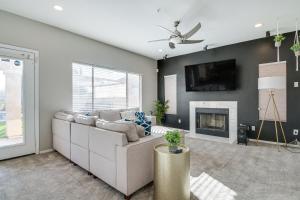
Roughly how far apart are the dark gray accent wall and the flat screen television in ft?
0.71

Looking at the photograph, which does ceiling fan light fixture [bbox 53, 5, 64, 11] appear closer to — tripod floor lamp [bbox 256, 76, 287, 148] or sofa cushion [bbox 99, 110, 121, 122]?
sofa cushion [bbox 99, 110, 121, 122]

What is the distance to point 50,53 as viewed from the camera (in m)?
3.64

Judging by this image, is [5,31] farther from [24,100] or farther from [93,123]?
[93,123]

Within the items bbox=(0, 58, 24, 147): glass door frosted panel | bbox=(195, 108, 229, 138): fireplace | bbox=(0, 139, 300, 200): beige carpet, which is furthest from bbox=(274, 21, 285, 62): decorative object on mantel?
bbox=(0, 58, 24, 147): glass door frosted panel

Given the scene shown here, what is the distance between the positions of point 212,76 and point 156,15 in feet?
9.29

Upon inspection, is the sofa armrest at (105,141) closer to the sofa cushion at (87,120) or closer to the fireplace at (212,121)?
the sofa cushion at (87,120)

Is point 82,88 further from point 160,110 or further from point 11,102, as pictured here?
point 160,110

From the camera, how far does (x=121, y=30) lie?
3.85 m

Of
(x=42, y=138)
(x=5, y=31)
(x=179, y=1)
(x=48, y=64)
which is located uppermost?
(x=179, y=1)

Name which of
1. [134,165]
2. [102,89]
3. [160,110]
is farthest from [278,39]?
[102,89]

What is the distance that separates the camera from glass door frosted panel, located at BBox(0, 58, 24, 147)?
3.10 m

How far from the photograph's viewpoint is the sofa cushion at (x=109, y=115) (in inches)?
165

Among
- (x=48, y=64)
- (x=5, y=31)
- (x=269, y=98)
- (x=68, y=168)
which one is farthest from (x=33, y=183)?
(x=269, y=98)

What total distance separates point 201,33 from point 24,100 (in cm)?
432
